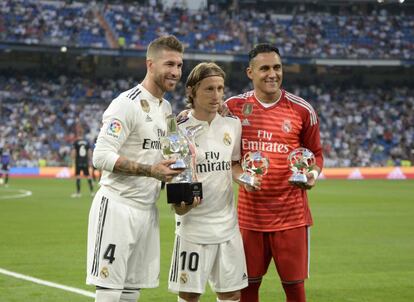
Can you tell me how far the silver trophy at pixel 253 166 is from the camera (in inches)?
241

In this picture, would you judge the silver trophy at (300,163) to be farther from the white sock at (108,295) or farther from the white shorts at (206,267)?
the white sock at (108,295)

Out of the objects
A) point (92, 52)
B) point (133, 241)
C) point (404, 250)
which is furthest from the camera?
point (92, 52)

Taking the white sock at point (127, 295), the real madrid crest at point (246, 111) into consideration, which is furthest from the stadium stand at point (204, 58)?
the white sock at point (127, 295)

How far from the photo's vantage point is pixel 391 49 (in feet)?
182

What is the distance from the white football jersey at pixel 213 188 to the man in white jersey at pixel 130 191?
285 millimetres

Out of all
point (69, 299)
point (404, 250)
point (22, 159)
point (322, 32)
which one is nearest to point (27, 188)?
point (22, 159)

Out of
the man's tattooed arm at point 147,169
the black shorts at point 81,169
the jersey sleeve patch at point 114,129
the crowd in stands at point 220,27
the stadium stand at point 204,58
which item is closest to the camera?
the man's tattooed arm at point 147,169

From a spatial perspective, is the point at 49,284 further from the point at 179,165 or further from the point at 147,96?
the point at 179,165

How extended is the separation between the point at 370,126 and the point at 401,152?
328 centimetres

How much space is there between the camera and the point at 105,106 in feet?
165

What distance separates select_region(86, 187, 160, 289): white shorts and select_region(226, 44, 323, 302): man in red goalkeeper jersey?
82cm

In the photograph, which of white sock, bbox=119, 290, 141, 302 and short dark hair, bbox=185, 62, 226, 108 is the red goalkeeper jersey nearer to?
short dark hair, bbox=185, 62, 226, 108

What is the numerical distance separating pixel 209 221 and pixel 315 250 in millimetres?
7544

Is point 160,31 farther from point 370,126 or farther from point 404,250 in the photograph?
point 404,250
